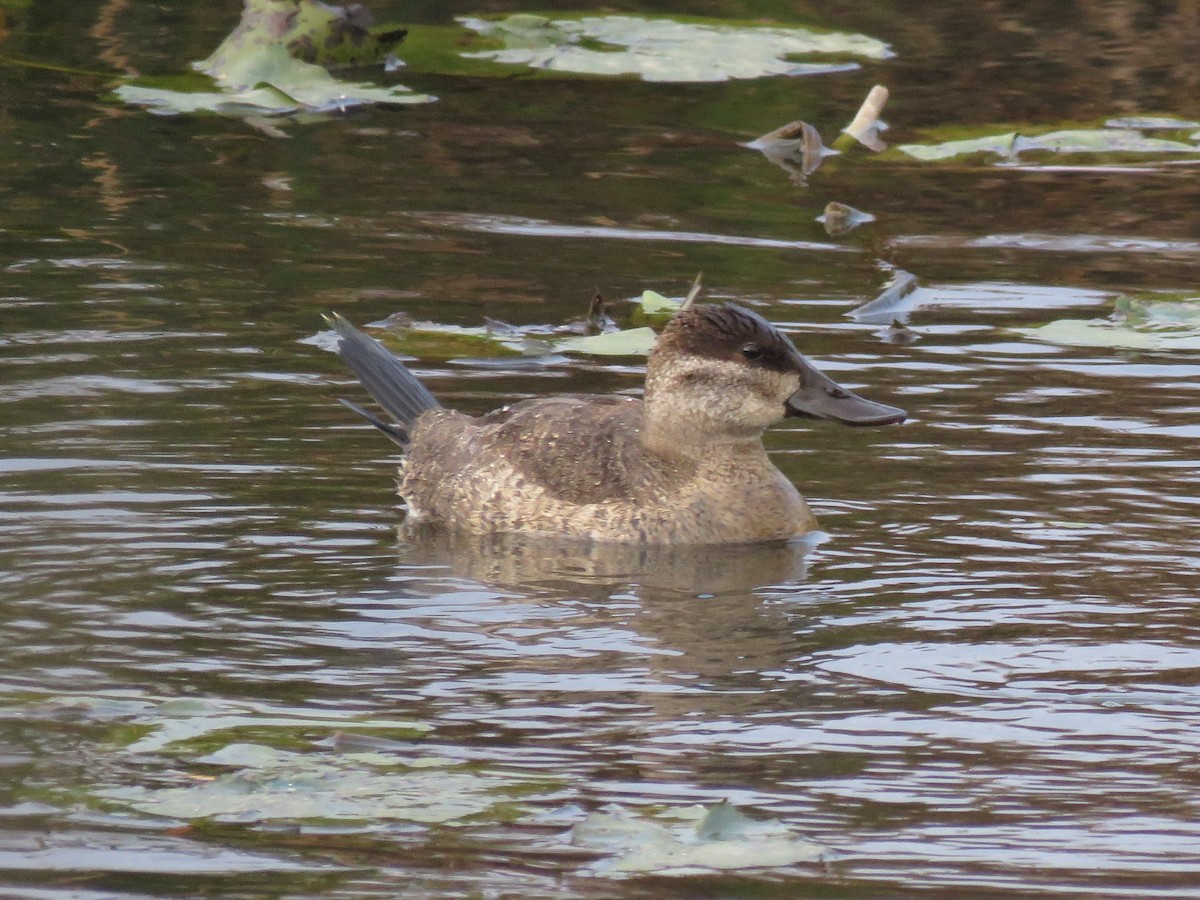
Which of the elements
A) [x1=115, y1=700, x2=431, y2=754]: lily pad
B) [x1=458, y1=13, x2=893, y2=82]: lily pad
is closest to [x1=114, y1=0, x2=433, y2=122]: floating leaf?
[x1=458, y1=13, x2=893, y2=82]: lily pad

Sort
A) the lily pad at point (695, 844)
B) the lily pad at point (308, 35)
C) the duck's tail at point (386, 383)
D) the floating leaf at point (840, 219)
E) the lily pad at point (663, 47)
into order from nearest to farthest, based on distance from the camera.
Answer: the lily pad at point (695, 844) → the duck's tail at point (386, 383) → the floating leaf at point (840, 219) → the lily pad at point (308, 35) → the lily pad at point (663, 47)

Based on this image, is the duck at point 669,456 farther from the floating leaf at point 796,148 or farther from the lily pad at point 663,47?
the lily pad at point 663,47

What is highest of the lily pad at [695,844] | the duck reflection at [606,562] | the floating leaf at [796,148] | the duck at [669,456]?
the floating leaf at [796,148]

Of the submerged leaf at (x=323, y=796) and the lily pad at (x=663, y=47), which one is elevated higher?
the lily pad at (x=663, y=47)

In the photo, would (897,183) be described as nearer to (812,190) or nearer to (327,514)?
(812,190)

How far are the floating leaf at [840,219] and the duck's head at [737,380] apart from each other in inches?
154

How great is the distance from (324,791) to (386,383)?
361 cm

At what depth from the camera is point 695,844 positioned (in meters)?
4.56

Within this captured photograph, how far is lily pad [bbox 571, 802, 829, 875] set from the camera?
4.47 metres

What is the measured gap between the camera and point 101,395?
852 centimetres

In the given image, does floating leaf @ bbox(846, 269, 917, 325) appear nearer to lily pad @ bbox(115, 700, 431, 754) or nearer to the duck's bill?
the duck's bill

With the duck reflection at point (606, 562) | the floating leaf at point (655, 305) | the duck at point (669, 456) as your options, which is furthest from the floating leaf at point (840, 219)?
the duck reflection at point (606, 562)

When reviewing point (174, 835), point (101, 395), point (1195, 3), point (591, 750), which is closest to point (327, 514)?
point (101, 395)

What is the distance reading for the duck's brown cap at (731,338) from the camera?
24.5 feet
